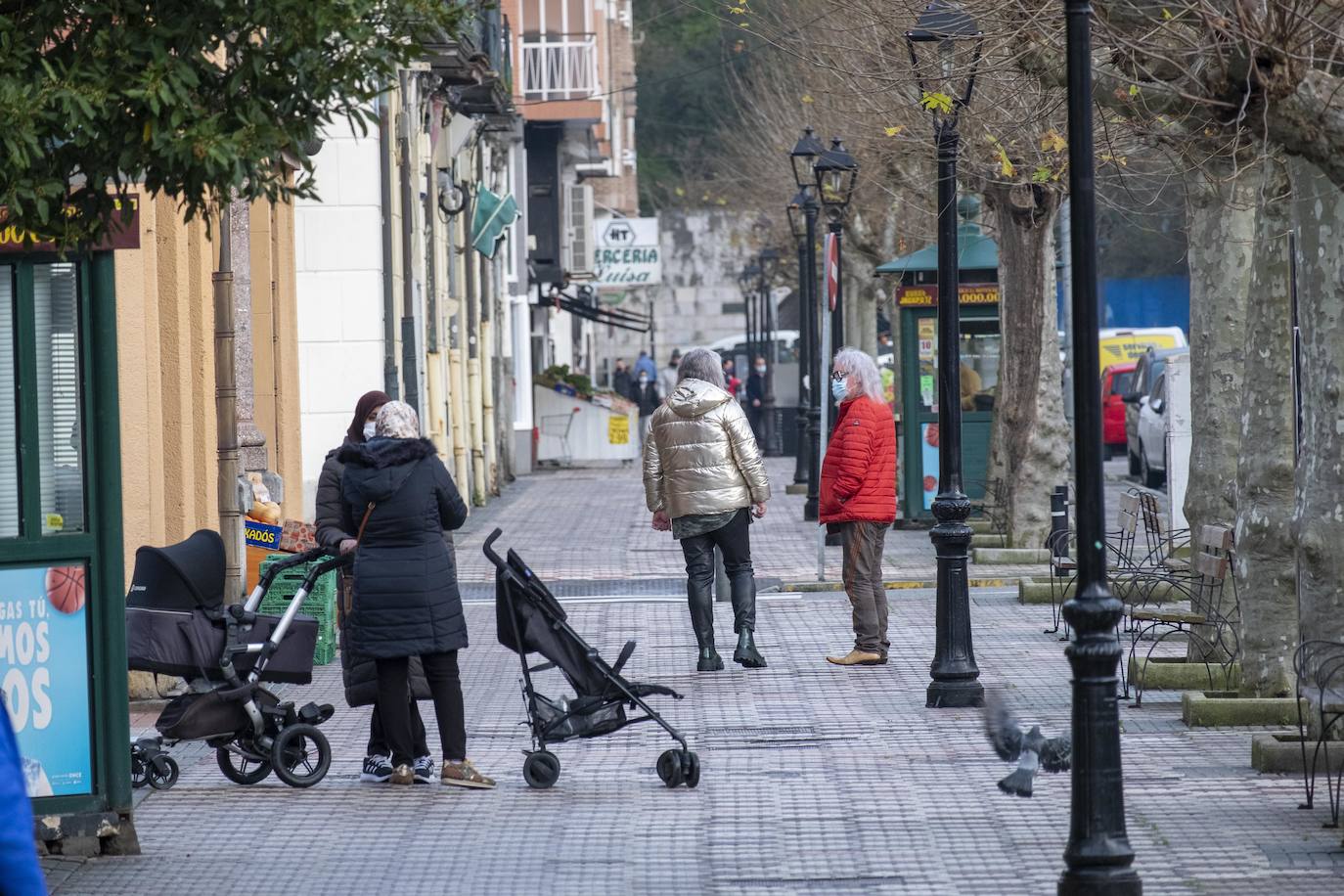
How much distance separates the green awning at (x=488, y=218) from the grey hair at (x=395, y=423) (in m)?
20.6

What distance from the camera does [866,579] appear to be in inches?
503

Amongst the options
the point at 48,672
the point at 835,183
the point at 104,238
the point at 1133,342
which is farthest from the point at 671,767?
the point at 1133,342

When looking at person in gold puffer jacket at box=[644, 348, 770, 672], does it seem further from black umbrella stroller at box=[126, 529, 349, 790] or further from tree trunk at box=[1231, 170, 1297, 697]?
black umbrella stroller at box=[126, 529, 349, 790]

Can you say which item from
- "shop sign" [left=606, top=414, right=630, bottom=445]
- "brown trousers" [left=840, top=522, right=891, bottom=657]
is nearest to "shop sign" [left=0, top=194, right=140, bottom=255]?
"brown trousers" [left=840, top=522, right=891, bottom=657]

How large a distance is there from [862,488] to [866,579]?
54 cm

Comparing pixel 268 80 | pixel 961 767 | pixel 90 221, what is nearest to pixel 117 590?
pixel 90 221

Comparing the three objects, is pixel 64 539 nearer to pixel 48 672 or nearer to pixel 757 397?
pixel 48 672

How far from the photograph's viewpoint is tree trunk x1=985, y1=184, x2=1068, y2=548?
19.4m

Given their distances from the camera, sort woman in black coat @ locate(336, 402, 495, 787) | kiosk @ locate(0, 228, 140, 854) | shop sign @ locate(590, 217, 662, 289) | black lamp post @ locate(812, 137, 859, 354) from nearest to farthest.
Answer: kiosk @ locate(0, 228, 140, 854)
woman in black coat @ locate(336, 402, 495, 787)
black lamp post @ locate(812, 137, 859, 354)
shop sign @ locate(590, 217, 662, 289)

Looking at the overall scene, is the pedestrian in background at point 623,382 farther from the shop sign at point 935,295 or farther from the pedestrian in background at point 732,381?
the shop sign at point 935,295

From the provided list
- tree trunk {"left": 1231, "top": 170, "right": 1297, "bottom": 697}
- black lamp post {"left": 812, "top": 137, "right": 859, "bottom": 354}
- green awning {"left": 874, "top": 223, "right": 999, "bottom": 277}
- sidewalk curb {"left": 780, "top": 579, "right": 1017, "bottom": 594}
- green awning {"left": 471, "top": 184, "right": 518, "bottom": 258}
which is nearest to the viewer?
tree trunk {"left": 1231, "top": 170, "right": 1297, "bottom": 697}

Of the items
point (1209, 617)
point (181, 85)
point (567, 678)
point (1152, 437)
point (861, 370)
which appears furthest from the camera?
point (1152, 437)

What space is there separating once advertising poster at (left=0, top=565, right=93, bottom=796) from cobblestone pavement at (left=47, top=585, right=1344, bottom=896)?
1.17ft

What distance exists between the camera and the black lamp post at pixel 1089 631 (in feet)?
21.3
